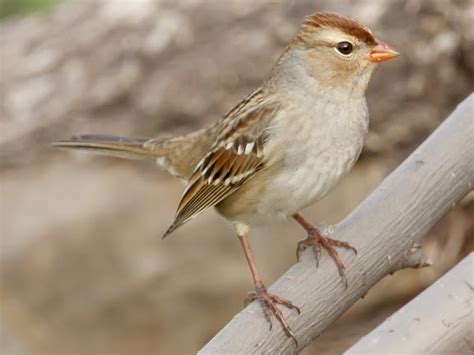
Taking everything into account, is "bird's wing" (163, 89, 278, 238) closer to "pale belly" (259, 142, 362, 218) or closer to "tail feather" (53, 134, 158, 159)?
"pale belly" (259, 142, 362, 218)

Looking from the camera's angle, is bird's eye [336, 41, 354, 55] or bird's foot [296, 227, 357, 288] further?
bird's eye [336, 41, 354, 55]

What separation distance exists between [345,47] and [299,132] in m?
0.31

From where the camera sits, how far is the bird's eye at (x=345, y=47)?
341 cm

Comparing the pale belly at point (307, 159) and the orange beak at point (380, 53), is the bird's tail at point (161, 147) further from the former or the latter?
the orange beak at point (380, 53)

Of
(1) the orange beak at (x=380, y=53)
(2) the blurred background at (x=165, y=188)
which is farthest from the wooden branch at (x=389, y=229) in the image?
(2) the blurred background at (x=165, y=188)

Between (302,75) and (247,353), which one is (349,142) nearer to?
(302,75)

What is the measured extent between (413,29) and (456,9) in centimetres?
27

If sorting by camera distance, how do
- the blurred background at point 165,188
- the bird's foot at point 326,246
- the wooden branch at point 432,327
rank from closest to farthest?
the wooden branch at point 432,327
the bird's foot at point 326,246
the blurred background at point 165,188

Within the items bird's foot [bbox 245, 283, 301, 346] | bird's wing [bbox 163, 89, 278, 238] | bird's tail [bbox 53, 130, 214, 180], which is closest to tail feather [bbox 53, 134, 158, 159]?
bird's tail [bbox 53, 130, 214, 180]

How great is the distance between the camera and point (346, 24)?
3.38 metres

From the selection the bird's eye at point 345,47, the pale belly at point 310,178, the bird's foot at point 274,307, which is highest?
the bird's eye at point 345,47

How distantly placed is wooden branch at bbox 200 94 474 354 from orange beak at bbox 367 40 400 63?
0.32 meters

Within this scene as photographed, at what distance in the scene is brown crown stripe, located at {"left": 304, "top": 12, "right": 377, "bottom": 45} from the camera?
11.0ft

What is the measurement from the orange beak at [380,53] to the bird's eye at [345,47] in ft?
0.20
